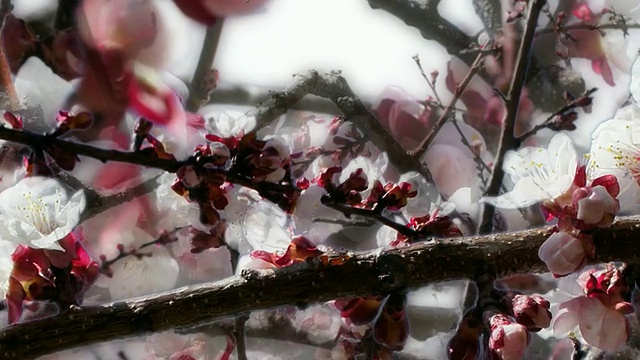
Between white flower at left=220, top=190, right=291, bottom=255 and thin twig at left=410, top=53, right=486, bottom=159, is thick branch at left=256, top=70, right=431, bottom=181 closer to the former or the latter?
thin twig at left=410, top=53, right=486, bottom=159

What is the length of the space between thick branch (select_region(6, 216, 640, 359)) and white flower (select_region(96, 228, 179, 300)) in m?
0.39

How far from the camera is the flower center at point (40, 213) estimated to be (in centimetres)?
53

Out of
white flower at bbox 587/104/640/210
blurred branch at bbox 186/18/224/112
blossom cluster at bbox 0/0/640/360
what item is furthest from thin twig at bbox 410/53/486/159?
white flower at bbox 587/104/640/210

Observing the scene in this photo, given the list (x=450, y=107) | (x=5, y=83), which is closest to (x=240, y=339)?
(x=5, y=83)

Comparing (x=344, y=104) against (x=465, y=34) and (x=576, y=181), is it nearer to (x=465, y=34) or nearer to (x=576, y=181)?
(x=465, y=34)

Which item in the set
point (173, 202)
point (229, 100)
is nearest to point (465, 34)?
point (229, 100)

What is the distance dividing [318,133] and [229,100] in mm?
130

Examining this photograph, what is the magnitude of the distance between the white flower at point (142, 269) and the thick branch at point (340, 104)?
0.23 meters

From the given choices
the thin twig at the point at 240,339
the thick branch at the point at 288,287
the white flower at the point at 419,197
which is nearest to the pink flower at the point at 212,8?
the white flower at the point at 419,197

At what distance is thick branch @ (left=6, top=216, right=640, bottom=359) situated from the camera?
1.35ft

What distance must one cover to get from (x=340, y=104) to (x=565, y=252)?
1.81 feet

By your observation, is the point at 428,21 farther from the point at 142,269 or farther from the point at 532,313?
the point at 532,313

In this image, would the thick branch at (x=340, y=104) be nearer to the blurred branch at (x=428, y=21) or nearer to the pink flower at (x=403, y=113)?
the pink flower at (x=403, y=113)

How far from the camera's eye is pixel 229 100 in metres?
0.89
